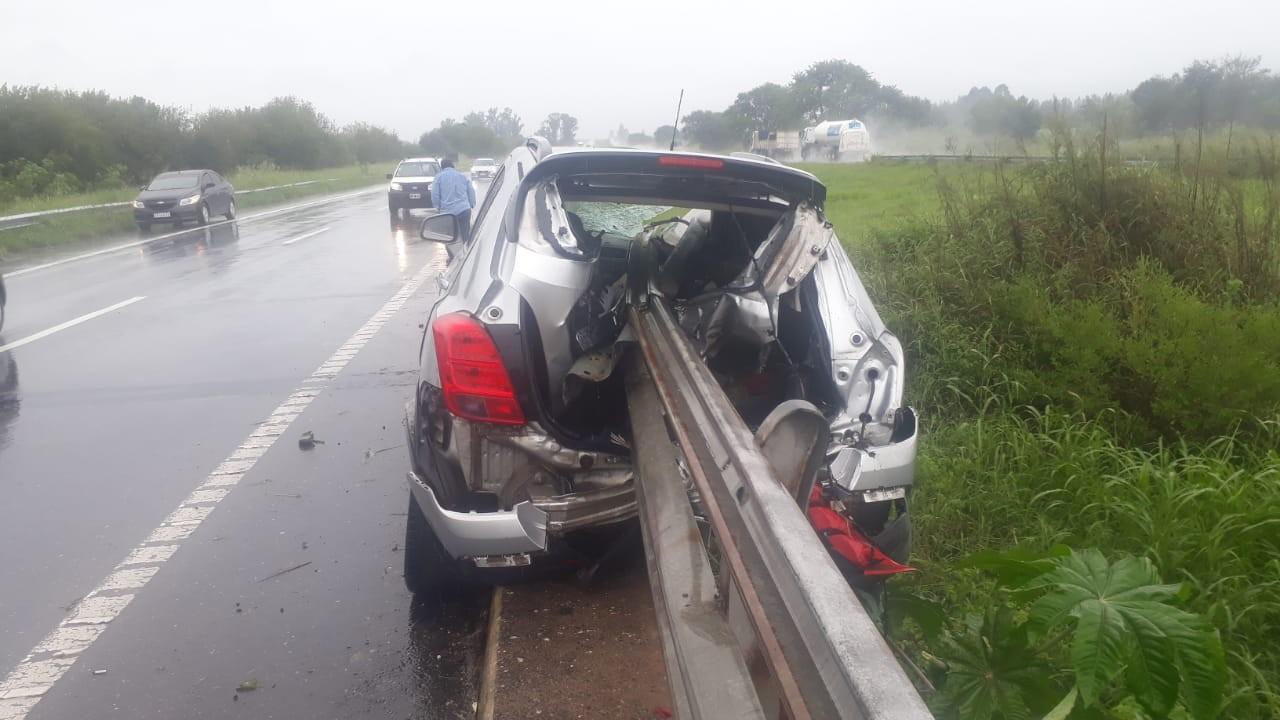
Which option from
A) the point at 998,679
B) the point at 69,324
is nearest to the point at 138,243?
the point at 69,324

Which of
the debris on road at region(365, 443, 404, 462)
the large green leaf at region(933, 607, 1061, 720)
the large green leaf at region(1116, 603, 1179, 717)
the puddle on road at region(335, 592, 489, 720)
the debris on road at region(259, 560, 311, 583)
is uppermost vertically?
the large green leaf at region(1116, 603, 1179, 717)

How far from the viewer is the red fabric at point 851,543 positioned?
264 cm

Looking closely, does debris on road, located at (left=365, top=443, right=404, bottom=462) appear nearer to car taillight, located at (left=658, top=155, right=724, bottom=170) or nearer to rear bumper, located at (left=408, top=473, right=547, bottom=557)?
rear bumper, located at (left=408, top=473, right=547, bottom=557)

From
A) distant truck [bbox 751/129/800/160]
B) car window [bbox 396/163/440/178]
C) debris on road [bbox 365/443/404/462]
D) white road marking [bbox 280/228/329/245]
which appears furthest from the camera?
distant truck [bbox 751/129/800/160]

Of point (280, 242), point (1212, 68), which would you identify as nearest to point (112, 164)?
point (280, 242)

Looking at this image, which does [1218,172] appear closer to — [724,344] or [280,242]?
[724,344]

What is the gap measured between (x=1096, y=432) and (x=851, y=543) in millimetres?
1972

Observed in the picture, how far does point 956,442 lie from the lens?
14.9 feet

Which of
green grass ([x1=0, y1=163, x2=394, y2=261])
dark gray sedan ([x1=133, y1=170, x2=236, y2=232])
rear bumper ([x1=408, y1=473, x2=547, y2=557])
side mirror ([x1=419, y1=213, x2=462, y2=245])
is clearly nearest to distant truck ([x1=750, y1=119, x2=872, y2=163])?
dark gray sedan ([x1=133, y1=170, x2=236, y2=232])

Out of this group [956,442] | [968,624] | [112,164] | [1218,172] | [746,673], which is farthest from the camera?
[112,164]

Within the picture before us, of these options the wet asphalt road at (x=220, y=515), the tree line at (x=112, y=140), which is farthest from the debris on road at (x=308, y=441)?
the tree line at (x=112, y=140)

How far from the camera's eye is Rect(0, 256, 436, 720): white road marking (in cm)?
303

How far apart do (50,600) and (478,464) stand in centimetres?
207

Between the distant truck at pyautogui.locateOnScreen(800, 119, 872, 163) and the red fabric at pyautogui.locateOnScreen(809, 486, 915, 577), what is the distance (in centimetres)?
2975
